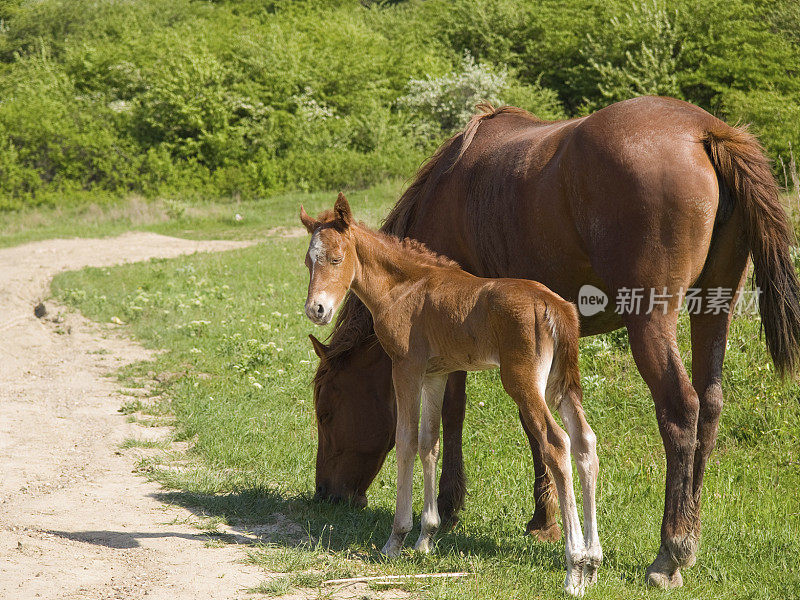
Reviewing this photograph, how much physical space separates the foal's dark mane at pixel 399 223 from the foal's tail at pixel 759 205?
167 centimetres

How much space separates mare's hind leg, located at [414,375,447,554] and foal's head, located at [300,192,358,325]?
82cm

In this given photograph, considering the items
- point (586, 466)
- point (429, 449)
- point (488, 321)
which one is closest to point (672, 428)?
point (586, 466)

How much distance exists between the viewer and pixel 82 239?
19891 millimetres

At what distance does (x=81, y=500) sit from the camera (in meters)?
5.45

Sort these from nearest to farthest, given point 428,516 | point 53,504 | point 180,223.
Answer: point 428,516 < point 53,504 < point 180,223

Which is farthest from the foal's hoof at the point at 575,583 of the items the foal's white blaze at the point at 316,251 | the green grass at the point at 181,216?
the green grass at the point at 181,216

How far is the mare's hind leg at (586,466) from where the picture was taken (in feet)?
12.9

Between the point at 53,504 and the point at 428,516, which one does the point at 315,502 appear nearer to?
the point at 428,516

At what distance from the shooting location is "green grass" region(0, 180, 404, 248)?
21.0m

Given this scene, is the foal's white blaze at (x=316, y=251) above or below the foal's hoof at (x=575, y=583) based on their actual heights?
above

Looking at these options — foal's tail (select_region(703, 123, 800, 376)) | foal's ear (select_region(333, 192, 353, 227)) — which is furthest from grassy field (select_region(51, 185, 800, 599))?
foal's ear (select_region(333, 192, 353, 227))

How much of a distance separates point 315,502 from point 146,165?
25.8 metres

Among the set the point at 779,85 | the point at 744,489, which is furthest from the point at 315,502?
the point at 779,85

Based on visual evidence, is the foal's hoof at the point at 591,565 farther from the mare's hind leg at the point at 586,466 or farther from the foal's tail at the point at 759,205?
the foal's tail at the point at 759,205
